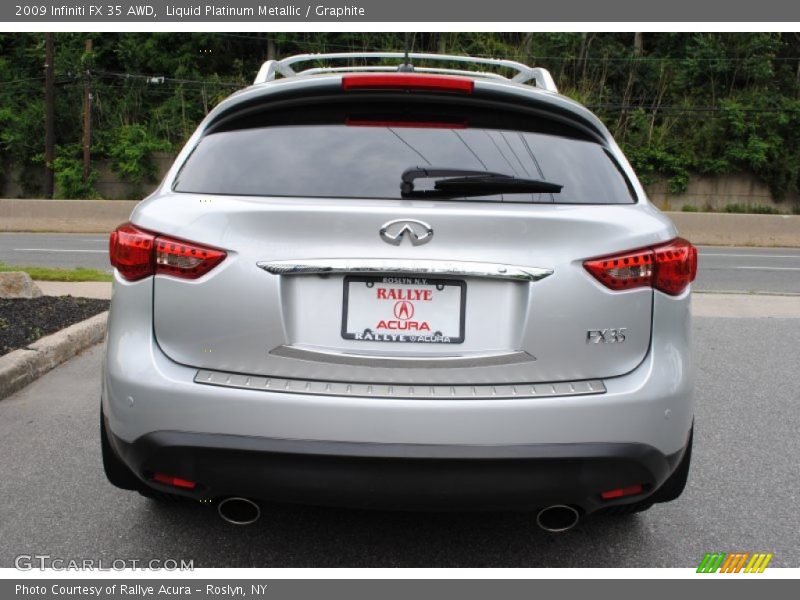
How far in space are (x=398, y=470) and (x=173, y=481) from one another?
725 millimetres

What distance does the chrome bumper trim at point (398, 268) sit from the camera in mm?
2227

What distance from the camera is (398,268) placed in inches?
87.6

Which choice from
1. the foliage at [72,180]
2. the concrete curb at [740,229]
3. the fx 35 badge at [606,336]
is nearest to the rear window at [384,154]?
the fx 35 badge at [606,336]

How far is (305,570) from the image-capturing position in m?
2.77

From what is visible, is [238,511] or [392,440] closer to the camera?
[392,440]

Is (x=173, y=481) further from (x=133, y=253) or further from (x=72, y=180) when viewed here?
(x=72, y=180)

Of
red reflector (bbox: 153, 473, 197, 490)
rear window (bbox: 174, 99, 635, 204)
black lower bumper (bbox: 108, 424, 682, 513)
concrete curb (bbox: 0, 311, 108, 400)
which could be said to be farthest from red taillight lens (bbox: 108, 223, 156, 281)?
concrete curb (bbox: 0, 311, 108, 400)

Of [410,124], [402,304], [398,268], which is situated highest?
[410,124]

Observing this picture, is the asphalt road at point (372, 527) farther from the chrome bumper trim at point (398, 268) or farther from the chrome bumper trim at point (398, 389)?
the chrome bumper trim at point (398, 268)

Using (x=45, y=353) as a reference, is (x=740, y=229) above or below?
below

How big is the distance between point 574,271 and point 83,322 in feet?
17.0

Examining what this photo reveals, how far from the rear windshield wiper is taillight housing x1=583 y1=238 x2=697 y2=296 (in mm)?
310

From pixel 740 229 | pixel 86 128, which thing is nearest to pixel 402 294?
pixel 740 229

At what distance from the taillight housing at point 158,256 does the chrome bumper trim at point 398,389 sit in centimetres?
33
